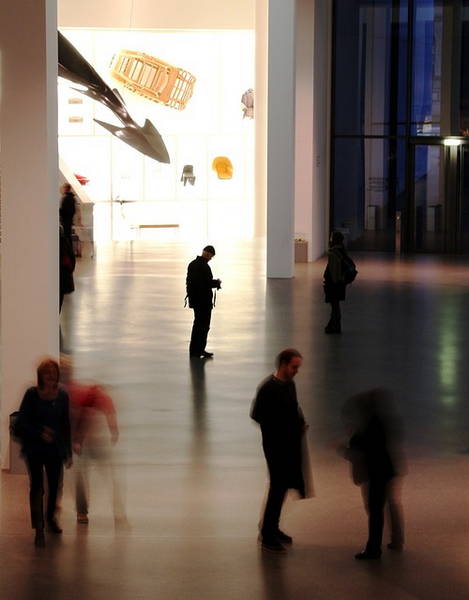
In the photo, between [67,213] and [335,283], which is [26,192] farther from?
[67,213]

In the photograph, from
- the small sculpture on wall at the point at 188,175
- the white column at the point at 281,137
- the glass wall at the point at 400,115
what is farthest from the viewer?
the small sculpture on wall at the point at 188,175

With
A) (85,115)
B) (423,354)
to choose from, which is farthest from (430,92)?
(423,354)

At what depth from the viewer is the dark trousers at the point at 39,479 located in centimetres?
858

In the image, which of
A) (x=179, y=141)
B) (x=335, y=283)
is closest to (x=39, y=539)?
(x=335, y=283)

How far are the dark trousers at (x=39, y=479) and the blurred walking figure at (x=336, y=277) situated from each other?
962 cm

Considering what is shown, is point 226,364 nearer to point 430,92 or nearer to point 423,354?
point 423,354

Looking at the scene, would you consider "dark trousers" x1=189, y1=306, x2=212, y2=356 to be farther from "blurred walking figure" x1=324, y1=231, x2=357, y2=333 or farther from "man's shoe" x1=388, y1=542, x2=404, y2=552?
"man's shoe" x1=388, y1=542, x2=404, y2=552

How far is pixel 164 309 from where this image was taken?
20.7 m

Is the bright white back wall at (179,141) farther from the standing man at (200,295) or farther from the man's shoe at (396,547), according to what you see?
the man's shoe at (396,547)

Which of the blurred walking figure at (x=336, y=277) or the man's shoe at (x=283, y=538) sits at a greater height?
the blurred walking figure at (x=336, y=277)

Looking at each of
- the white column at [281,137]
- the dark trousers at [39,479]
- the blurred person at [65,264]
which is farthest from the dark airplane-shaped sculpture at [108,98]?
the dark trousers at [39,479]

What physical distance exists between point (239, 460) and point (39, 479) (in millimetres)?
2528

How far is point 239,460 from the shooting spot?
10.8m

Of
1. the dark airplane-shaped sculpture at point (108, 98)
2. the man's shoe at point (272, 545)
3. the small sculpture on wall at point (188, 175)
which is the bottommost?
the man's shoe at point (272, 545)
